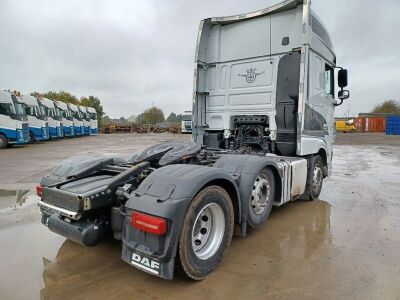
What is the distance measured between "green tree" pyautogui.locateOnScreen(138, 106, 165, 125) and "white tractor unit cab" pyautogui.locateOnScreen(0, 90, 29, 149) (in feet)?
173

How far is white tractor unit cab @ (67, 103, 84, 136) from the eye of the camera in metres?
34.4

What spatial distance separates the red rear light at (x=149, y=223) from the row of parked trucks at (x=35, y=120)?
1973 centimetres

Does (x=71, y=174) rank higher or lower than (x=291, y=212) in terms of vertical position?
higher

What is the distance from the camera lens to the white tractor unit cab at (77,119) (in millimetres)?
34362

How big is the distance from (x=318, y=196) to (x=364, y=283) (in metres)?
3.63

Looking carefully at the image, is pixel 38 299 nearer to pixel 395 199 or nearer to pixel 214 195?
pixel 214 195

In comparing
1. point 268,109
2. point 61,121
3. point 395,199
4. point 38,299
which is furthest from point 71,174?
point 61,121

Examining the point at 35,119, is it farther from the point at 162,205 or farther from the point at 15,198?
the point at 162,205

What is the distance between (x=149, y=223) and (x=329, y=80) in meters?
5.69

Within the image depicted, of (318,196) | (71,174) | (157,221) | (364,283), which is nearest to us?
(157,221)

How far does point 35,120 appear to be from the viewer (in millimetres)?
23625

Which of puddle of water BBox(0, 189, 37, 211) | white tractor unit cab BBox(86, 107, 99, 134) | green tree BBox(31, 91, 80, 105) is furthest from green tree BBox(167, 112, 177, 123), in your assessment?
puddle of water BBox(0, 189, 37, 211)

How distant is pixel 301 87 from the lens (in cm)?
538

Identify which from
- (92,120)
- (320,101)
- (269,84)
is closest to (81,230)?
(269,84)
